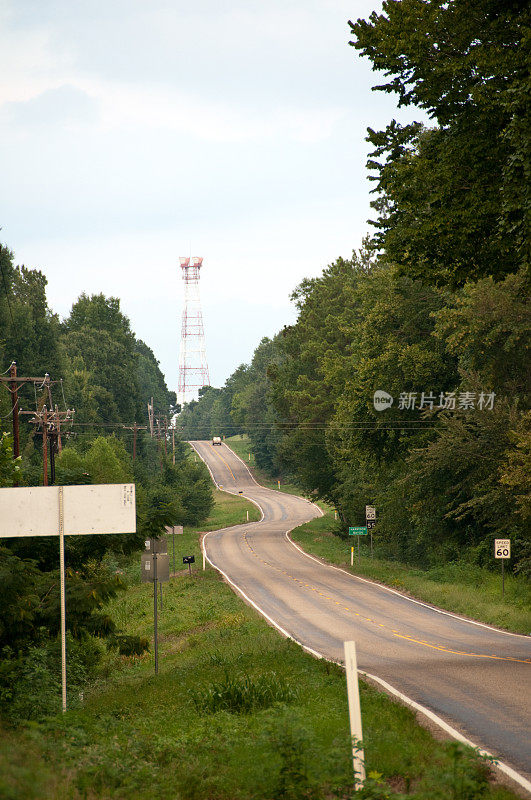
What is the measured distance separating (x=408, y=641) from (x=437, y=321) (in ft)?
46.2

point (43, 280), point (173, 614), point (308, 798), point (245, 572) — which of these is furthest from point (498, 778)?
point (43, 280)

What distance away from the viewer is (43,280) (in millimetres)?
95312

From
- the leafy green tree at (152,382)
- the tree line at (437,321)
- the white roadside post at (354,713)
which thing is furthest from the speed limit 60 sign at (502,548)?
the leafy green tree at (152,382)

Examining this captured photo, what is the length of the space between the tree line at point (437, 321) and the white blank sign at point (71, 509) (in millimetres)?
6681

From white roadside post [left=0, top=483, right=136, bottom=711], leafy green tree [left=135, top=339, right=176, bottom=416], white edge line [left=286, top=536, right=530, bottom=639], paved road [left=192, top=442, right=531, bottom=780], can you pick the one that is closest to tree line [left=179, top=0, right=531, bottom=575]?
white edge line [left=286, top=536, right=530, bottom=639]

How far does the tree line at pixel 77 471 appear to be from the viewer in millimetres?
12094

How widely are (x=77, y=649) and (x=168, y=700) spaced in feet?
14.5

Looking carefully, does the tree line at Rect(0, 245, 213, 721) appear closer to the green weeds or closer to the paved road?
the green weeds

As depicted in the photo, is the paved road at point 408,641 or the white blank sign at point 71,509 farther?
the paved road at point 408,641

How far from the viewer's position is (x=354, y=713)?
7.02m

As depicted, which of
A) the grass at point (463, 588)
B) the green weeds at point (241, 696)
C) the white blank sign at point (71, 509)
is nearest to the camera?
the white blank sign at point (71, 509)

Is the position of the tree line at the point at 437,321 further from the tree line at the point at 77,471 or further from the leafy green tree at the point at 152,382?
the leafy green tree at the point at 152,382

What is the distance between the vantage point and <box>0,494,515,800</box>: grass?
7.06 m

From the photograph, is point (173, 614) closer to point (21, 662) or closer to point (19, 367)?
point (21, 662)
